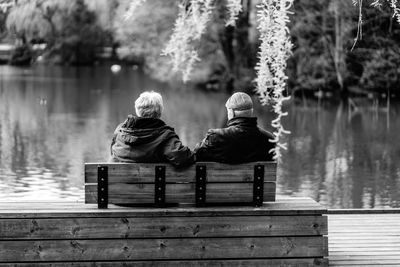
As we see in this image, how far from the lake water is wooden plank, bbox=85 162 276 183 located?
3.80 feet

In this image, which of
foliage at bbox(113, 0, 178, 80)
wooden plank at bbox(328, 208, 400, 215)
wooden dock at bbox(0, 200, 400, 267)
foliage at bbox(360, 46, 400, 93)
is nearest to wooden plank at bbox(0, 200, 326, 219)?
wooden dock at bbox(0, 200, 400, 267)

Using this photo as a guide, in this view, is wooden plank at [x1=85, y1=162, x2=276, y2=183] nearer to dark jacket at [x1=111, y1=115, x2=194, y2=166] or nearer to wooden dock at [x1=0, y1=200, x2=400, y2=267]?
dark jacket at [x1=111, y1=115, x2=194, y2=166]

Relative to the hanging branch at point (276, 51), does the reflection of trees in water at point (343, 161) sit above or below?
below

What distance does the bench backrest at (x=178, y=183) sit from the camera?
604cm

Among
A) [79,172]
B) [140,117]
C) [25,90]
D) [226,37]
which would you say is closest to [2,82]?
[25,90]

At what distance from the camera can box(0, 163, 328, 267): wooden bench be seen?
19.7 ft

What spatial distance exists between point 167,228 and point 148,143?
0.60 m

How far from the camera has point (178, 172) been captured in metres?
6.10

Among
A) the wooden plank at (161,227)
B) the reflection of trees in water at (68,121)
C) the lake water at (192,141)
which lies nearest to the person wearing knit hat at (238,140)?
the wooden plank at (161,227)

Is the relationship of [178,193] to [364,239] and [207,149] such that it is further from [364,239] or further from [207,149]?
[364,239]

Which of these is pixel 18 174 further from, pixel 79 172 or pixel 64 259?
pixel 64 259

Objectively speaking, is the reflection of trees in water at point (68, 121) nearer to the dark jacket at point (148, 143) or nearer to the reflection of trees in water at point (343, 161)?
the reflection of trees in water at point (343, 161)

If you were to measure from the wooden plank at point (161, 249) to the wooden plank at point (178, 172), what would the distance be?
416mm

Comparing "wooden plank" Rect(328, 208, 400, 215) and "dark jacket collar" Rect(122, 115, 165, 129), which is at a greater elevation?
"dark jacket collar" Rect(122, 115, 165, 129)
